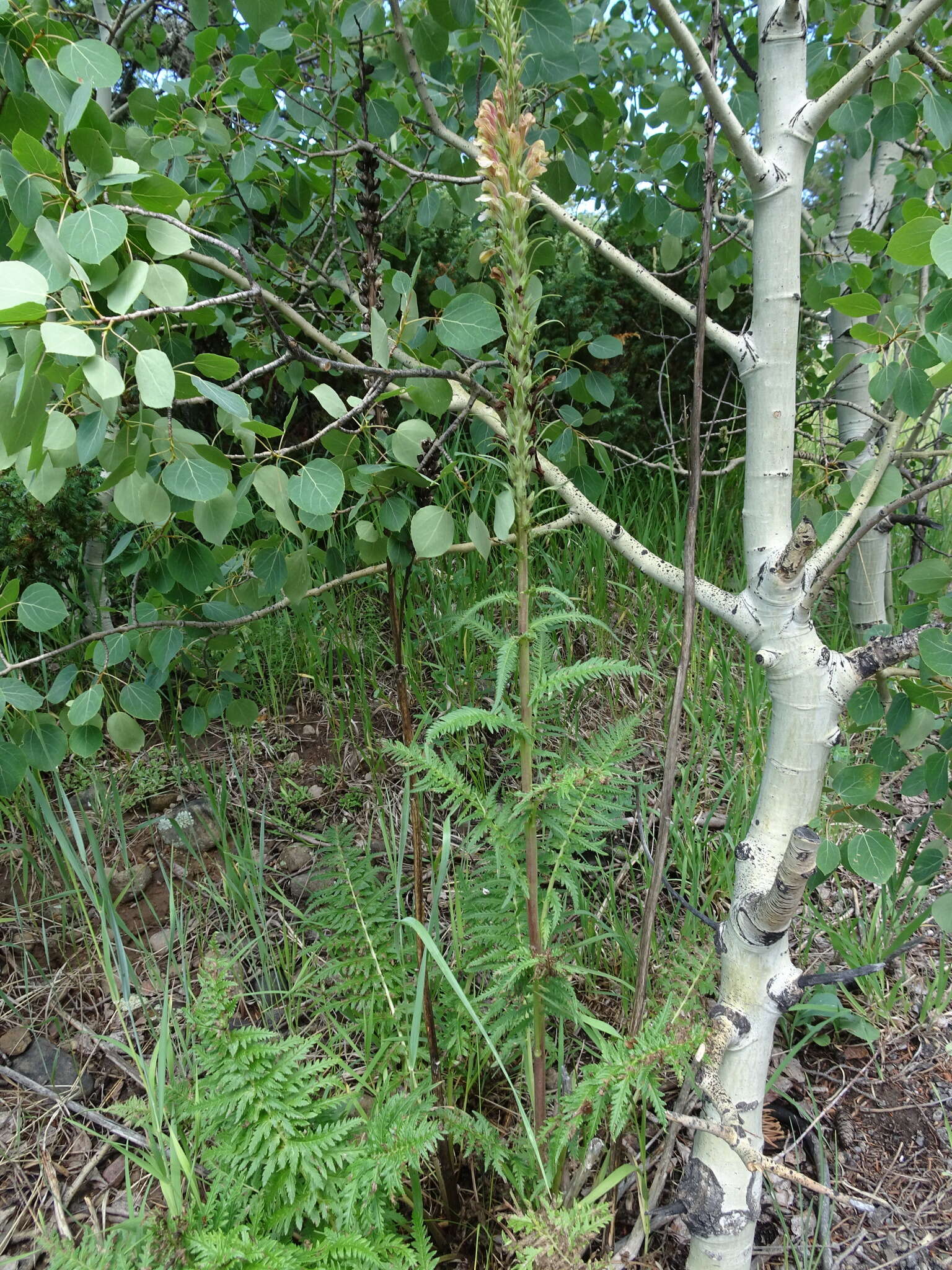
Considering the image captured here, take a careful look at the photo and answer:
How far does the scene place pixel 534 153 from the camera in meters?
0.87

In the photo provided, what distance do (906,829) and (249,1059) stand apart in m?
1.92

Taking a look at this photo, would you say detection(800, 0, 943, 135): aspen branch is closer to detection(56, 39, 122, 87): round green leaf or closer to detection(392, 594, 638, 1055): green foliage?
detection(392, 594, 638, 1055): green foliage

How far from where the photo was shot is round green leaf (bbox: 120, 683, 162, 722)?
1.41 meters

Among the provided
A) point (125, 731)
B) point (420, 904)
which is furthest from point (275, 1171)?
point (125, 731)

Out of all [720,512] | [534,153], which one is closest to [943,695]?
[534,153]

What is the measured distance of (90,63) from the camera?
3.09 ft

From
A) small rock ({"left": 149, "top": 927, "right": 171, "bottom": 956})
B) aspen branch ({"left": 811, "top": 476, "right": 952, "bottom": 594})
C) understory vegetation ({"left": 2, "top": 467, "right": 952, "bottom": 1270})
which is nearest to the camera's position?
understory vegetation ({"left": 2, "top": 467, "right": 952, "bottom": 1270})

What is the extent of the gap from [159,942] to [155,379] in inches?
61.6

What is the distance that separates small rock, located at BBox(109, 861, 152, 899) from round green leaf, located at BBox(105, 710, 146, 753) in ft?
2.27

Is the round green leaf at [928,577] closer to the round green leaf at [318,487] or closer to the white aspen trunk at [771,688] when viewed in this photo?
the white aspen trunk at [771,688]

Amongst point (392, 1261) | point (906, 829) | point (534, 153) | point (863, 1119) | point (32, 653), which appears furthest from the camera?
point (32, 653)

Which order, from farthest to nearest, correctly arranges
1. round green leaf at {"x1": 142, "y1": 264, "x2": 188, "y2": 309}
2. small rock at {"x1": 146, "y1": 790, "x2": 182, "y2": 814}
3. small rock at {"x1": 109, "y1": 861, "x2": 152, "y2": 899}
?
small rock at {"x1": 146, "y1": 790, "x2": 182, "y2": 814} < small rock at {"x1": 109, "y1": 861, "x2": 152, "y2": 899} < round green leaf at {"x1": 142, "y1": 264, "x2": 188, "y2": 309}

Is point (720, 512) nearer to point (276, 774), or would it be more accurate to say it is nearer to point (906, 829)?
point (906, 829)

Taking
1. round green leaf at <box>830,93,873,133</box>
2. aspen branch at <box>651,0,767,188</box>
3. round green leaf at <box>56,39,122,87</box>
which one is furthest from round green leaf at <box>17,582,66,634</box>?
round green leaf at <box>830,93,873,133</box>
